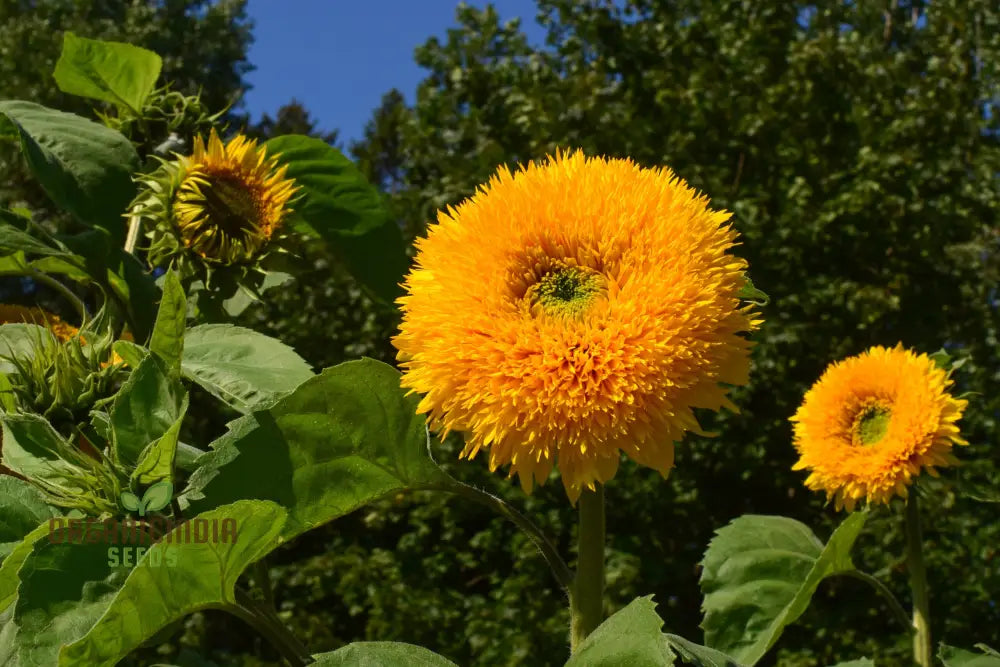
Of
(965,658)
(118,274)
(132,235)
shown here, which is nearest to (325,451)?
(118,274)

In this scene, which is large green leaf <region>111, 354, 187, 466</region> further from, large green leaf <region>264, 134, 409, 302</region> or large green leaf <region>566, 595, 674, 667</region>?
large green leaf <region>264, 134, 409, 302</region>

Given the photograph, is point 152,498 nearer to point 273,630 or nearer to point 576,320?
point 273,630

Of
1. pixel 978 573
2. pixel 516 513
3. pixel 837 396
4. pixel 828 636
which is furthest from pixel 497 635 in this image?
pixel 516 513

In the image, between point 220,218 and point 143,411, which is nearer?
point 143,411

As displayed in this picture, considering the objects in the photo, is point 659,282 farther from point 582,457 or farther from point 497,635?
point 497,635

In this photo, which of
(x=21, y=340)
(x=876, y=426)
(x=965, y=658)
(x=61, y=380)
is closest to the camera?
(x=61, y=380)

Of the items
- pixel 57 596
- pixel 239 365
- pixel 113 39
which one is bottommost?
pixel 57 596

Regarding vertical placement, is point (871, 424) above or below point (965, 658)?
above

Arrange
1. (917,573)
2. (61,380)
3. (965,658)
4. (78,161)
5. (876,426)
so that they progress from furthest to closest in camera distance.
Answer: (876,426)
(917,573)
(965,658)
(78,161)
(61,380)

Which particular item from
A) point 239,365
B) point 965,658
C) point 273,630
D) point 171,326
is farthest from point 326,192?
point 965,658

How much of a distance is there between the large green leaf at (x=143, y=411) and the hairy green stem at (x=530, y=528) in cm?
23

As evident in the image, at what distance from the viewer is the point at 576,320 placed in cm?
76

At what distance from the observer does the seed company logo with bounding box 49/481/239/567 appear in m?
0.64

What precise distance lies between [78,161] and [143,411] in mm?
470
